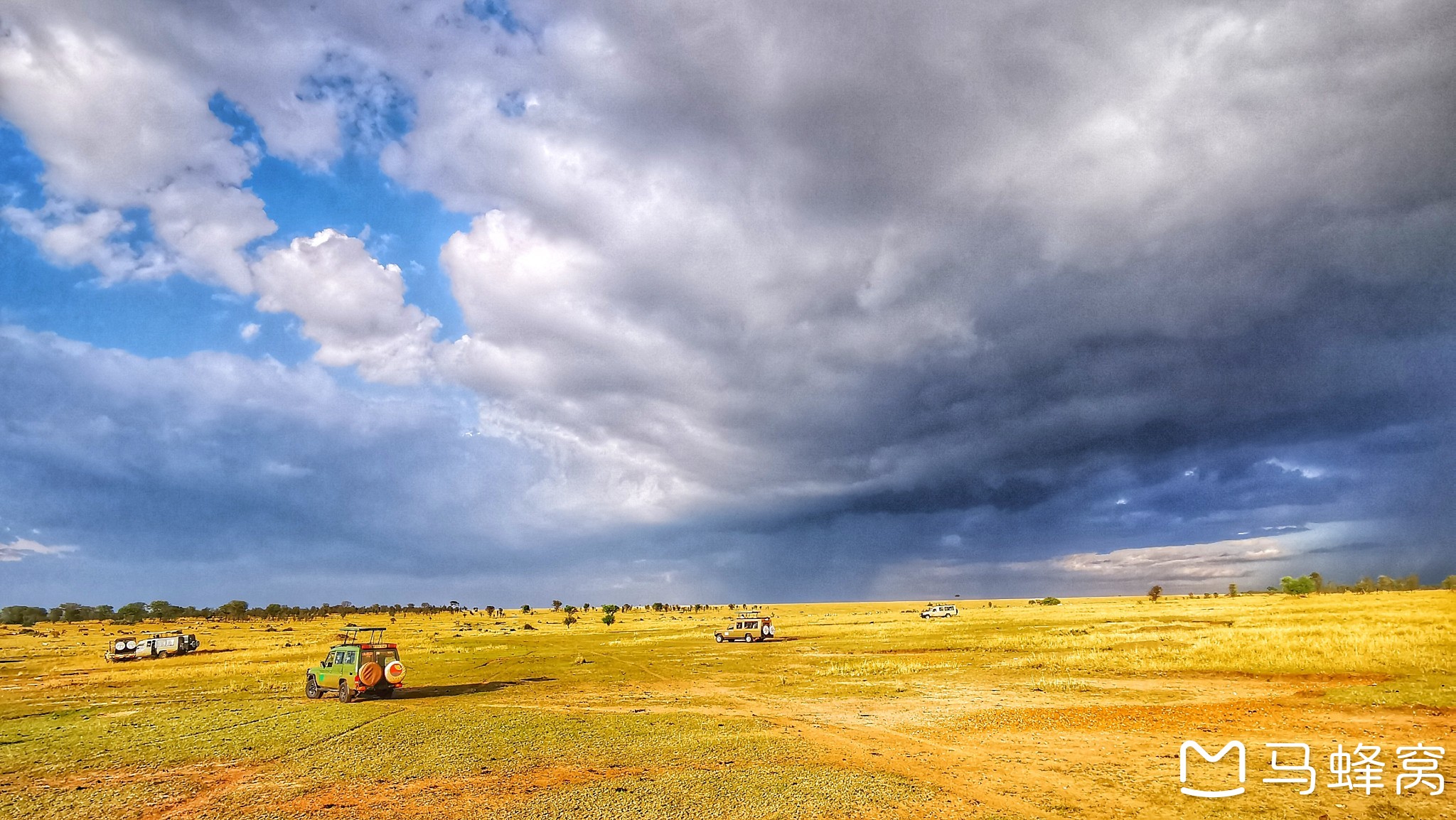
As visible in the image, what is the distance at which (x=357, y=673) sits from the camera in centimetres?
3033

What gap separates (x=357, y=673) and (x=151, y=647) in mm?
48117

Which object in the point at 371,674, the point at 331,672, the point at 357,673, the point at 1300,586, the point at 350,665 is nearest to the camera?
the point at 357,673

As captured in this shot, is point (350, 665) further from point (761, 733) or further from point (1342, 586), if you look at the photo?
point (1342, 586)

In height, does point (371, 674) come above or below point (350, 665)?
below

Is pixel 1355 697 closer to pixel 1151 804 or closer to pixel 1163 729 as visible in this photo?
pixel 1163 729

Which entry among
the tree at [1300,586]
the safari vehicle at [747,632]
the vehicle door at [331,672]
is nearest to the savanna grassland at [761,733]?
the vehicle door at [331,672]

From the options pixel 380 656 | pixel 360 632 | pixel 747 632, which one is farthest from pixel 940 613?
pixel 380 656

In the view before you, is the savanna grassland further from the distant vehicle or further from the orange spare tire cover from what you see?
the distant vehicle

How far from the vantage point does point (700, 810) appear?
1379 cm

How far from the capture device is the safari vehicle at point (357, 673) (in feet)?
99.8

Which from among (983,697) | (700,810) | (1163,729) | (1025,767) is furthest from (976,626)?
(700,810)

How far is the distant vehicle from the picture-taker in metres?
59.1

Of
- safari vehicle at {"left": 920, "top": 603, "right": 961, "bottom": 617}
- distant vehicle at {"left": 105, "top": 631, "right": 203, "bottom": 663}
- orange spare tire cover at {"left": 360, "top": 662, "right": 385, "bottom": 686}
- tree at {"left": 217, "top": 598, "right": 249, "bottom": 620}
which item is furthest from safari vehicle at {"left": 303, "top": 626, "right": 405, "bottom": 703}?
tree at {"left": 217, "top": 598, "right": 249, "bottom": 620}

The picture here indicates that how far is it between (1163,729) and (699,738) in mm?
13728
